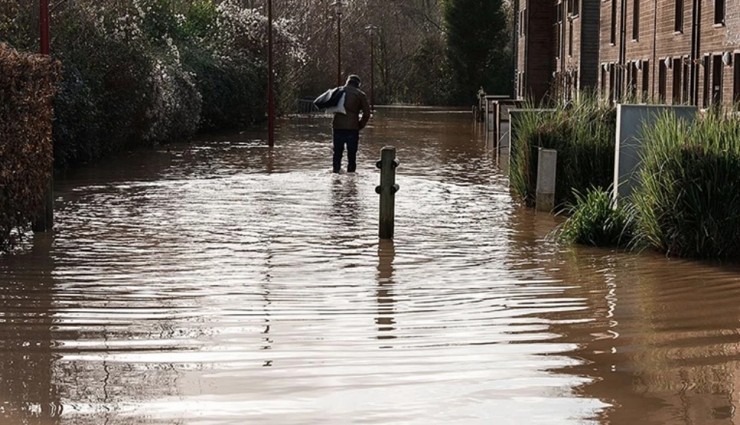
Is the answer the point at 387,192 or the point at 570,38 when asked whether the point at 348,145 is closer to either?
the point at 387,192

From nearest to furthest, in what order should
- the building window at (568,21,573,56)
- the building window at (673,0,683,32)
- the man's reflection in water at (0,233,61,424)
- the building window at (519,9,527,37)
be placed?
the man's reflection in water at (0,233,61,424)
the building window at (673,0,683,32)
the building window at (568,21,573,56)
the building window at (519,9,527,37)

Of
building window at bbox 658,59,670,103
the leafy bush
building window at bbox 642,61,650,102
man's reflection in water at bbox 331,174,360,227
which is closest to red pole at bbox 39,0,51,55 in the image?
the leafy bush

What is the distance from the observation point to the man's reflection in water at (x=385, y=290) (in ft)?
27.2

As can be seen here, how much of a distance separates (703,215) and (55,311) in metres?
5.96

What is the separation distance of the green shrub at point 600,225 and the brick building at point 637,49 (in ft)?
14.3

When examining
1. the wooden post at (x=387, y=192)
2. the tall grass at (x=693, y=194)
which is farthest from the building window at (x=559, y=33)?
the tall grass at (x=693, y=194)

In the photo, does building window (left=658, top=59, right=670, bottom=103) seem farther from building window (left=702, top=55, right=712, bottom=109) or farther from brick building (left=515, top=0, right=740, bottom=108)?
building window (left=702, top=55, right=712, bottom=109)

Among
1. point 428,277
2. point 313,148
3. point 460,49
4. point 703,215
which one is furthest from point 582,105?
point 460,49

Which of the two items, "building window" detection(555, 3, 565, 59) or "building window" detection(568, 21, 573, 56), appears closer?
"building window" detection(568, 21, 573, 56)

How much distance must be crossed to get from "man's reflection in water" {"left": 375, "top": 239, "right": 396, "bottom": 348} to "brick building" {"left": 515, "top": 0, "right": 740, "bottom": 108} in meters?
5.82

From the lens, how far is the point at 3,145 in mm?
11570

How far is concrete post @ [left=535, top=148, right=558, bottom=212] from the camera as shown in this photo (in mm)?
16188

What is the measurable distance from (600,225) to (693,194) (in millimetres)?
1360

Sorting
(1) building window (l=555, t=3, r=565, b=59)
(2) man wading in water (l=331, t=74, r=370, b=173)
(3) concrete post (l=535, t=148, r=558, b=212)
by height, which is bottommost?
(3) concrete post (l=535, t=148, r=558, b=212)
